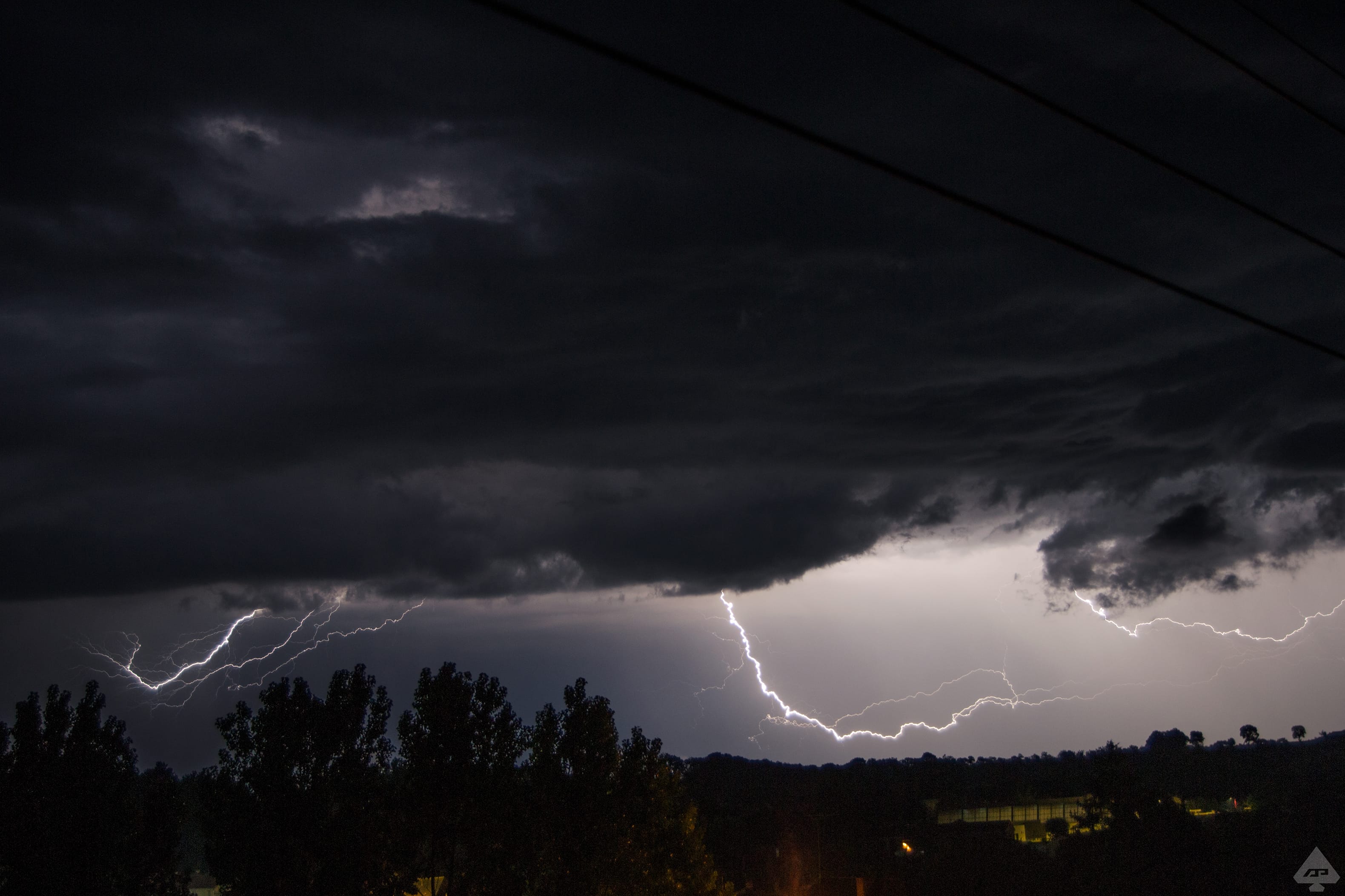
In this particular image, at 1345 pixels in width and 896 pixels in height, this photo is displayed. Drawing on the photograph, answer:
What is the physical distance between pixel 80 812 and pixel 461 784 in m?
11.1

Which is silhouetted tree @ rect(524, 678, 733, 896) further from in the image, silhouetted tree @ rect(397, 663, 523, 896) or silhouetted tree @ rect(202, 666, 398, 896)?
silhouetted tree @ rect(202, 666, 398, 896)

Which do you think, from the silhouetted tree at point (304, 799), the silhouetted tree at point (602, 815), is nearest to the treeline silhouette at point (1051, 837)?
the silhouetted tree at point (602, 815)

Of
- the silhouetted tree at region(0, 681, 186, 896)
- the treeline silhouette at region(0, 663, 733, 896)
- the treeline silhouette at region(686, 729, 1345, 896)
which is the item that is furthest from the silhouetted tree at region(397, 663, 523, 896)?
the treeline silhouette at region(686, 729, 1345, 896)

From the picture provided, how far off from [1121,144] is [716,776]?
149m

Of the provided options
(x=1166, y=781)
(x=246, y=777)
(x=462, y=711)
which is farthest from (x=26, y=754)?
(x=1166, y=781)

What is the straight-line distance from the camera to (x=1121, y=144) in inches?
228

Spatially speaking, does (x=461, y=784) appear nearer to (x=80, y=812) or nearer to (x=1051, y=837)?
(x=80, y=812)

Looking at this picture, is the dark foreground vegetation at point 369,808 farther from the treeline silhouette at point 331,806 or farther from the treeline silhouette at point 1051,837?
the treeline silhouette at point 1051,837

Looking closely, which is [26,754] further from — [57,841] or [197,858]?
[197,858]

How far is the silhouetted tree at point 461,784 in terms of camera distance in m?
31.2

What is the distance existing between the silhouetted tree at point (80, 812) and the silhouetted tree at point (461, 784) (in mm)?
7173

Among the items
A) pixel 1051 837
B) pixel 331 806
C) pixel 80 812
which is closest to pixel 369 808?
pixel 331 806

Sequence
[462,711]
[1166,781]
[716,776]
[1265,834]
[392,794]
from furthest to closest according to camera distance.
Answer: [716,776] → [1166,781] → [1265,834] → [462,711] → [392,794]

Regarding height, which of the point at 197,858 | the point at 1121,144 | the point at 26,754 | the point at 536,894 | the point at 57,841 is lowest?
the point at 197,858
